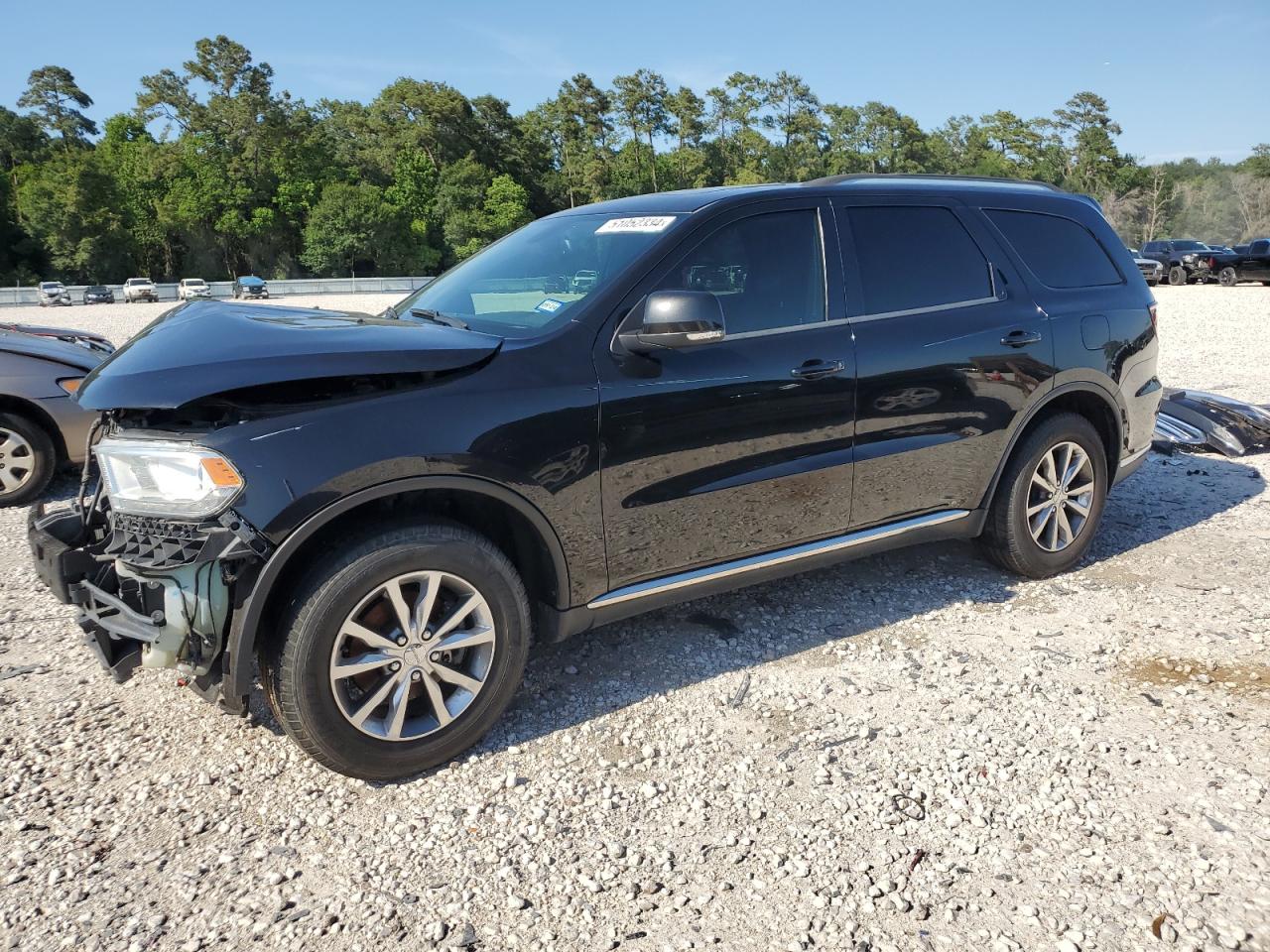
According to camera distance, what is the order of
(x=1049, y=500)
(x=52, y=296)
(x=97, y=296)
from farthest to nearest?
1. (x=97, y=296)
2. (x=52, y=296)
3. (x=1049, y=500)

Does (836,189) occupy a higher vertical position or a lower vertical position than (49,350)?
higher

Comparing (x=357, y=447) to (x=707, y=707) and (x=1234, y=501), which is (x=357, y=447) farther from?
(x=1234, y=501)

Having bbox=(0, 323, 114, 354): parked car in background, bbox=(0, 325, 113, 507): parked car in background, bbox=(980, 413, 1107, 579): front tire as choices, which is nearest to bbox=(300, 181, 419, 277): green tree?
bbox=(0, 323, 114, 354): parked car in background

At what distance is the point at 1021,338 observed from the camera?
14.0 ft

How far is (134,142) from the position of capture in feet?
254

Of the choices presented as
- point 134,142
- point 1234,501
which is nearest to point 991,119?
point 134,142

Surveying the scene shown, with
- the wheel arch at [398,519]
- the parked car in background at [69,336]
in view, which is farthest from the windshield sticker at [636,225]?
the parked car in background at [69,336]

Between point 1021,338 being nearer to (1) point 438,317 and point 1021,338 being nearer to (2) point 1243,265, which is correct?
(1) point 438,317

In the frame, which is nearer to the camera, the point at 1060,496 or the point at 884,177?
the point at 884,177

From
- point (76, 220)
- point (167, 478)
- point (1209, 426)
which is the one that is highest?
point (76, 220)

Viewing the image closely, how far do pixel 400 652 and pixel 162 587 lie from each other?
75cm

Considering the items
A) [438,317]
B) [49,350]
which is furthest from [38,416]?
[438,317]

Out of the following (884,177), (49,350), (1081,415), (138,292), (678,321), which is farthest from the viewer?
(138,292)

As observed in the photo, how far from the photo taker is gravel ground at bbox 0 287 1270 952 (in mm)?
2379
